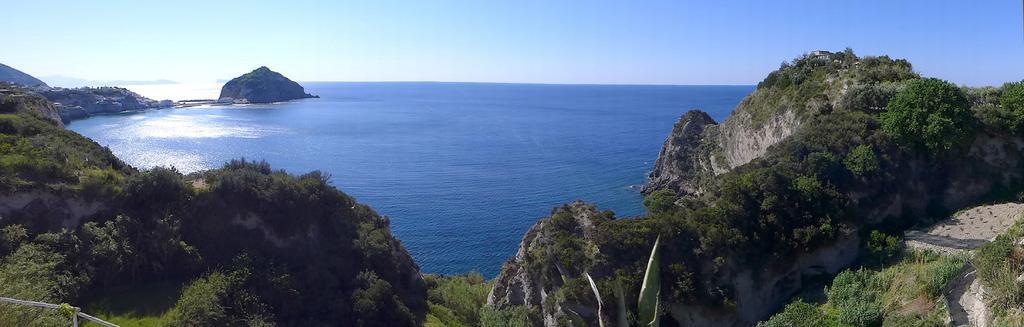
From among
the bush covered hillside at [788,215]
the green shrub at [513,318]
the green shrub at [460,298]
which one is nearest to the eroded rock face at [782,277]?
the bush covered hillside at [788,215]

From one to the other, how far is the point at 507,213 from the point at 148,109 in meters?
164

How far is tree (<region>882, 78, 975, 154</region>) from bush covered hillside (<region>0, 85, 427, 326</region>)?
28155 millimetres

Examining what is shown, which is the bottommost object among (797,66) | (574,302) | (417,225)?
(417,225)

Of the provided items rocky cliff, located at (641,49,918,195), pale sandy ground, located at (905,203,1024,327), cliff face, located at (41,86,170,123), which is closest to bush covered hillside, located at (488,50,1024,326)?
pale sandy ground, located at (905,203,1024,327)

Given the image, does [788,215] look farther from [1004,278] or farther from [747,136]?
[747,136]

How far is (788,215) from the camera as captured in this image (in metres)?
27.7

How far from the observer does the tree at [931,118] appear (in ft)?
96.7

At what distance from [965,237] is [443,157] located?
76392mm

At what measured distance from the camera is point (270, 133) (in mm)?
124438

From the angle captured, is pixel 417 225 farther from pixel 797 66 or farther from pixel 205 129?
pixel 205 129

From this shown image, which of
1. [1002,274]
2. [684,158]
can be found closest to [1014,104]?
[1002,274]

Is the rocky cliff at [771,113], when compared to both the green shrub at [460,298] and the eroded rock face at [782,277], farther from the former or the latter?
the green shrub at [460,298]

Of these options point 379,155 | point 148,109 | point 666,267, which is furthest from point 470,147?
point 148,109

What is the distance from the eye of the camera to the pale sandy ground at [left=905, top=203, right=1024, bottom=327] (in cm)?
1784
